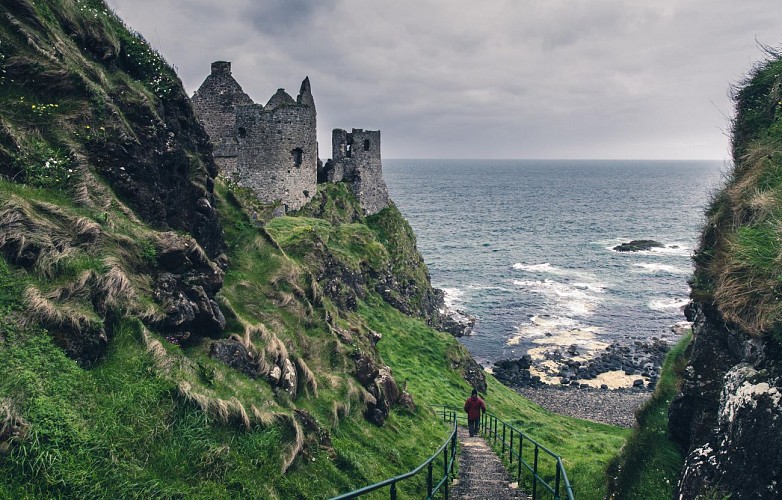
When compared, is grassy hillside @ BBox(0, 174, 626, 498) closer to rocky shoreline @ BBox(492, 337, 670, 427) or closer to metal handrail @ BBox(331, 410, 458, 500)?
metal handrail @ BBox(331, 410, 458, 500)

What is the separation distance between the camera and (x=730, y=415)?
9227 mm

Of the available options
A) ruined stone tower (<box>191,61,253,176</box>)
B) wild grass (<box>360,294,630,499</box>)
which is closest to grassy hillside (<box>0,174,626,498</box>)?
wild grass (<box>360,294,630,499</box>)

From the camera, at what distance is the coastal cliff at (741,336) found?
8.55 metres

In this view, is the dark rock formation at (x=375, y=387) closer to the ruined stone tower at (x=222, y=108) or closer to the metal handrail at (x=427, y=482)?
the metal handrail at (x=427, y=482)

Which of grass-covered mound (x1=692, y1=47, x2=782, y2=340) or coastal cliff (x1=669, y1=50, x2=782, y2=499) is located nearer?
coastal cliff (x1=669, y1=50, x2=782, y2=499)

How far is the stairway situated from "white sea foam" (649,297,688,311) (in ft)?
192

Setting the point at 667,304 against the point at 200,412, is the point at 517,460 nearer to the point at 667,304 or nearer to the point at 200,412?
the point at 200,412

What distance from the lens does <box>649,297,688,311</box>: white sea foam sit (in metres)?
68.1

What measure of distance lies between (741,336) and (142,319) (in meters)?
12.0

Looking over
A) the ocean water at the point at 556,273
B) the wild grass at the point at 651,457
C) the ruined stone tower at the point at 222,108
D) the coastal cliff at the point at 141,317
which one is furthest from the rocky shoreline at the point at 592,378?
the ruined stone tower at the point at 222,108

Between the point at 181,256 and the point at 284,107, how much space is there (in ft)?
93.0

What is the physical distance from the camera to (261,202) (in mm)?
38219

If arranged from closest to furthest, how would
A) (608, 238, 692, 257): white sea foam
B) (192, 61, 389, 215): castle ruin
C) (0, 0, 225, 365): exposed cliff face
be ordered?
(0, 0, 225, 365): exposed cliff face, (192, 61, 389, 215): castle ruin, (608, 238, 692, 257): white sea foam

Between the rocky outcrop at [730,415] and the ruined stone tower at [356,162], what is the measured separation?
40.3m
